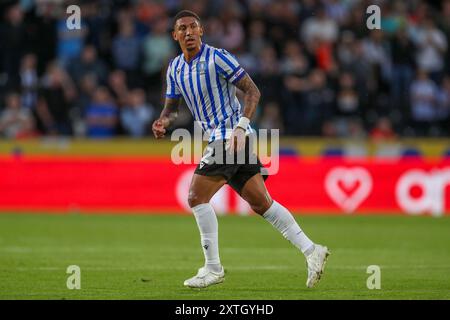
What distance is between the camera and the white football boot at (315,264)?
925 cm

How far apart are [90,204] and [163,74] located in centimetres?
366

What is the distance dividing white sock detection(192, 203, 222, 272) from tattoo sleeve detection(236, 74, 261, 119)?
997mm

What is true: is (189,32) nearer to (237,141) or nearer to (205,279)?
(237,141)

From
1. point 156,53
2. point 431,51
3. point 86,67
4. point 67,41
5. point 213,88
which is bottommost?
point 213,88

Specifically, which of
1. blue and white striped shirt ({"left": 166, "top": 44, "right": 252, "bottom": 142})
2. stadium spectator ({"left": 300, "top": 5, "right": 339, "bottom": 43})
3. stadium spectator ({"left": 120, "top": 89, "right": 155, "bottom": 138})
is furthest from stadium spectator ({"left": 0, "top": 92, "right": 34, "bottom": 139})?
blue and white striped shirt ({"left": 166, "top": 44, "right": 252, "bottom": 142})

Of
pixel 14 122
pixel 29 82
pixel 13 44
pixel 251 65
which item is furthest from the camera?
pixel 251 65

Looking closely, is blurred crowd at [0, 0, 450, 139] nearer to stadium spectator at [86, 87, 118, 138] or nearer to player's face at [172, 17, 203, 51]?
stadium spectator at [86, 87, 118, 138]

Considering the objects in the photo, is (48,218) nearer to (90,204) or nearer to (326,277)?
(90,204)

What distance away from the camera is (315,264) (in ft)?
30.5

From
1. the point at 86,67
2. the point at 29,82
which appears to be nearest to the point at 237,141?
the point at 86,67

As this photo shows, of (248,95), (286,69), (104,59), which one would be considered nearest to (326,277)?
(248,95)

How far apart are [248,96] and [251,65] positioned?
474 inches

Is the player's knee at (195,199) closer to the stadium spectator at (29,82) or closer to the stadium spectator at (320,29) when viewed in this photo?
the stadium spectator at (29,82)

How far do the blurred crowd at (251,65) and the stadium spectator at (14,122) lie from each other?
0.9 inches
